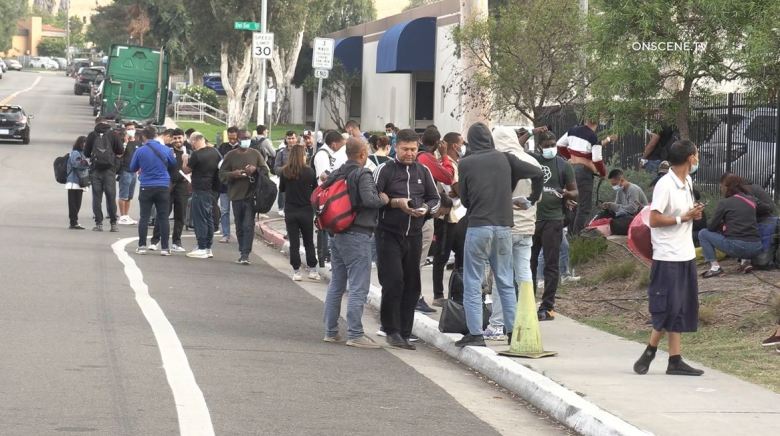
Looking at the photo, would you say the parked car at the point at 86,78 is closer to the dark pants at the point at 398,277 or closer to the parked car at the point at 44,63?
the parked car at the point at 44,63

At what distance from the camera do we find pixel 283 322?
12844 mm

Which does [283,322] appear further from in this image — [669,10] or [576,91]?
[576,91]

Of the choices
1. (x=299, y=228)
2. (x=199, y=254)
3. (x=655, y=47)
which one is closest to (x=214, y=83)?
(x=199, y=254)

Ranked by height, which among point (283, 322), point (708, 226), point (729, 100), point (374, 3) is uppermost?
point (374, 3)

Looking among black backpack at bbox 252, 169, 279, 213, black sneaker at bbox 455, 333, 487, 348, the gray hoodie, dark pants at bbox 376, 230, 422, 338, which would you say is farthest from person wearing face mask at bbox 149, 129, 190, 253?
the gray hoodie

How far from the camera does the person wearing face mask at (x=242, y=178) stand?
1772 centimetres

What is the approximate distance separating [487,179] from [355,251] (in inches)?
56.3

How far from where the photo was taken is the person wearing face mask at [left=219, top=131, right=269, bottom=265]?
17719 mm

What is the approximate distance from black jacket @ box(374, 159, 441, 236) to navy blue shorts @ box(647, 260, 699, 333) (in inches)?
99.5

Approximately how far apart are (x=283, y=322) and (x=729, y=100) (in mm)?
7867

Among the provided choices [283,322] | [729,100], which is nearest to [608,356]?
[283,322]

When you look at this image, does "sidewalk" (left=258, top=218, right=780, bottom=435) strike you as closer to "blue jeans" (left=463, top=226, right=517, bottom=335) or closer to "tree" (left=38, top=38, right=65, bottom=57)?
"blue jeans" (left=463, top=226, right=517, bottom=335)

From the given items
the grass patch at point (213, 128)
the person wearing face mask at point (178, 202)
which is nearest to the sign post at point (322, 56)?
the person wearing face mask at point (178, 202)

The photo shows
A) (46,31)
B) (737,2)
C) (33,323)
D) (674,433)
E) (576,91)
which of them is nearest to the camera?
(674,433)
